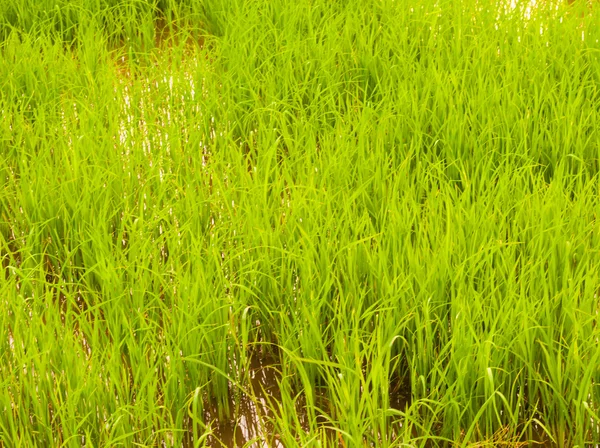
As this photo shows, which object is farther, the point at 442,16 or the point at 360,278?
the point at 442,16

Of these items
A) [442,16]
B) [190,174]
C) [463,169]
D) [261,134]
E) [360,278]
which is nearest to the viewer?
[360,278]

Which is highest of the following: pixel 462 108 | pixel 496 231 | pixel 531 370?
pixel 462 108

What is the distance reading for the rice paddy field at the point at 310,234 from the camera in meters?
1.66

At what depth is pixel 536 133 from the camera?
2.33m

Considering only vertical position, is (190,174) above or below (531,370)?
above

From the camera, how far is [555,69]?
2.70 meters

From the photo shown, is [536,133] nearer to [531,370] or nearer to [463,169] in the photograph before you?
[463,169]

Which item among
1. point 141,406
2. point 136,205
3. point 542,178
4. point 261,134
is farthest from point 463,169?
point 141,406

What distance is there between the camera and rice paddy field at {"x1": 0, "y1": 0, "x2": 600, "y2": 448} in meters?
1.66

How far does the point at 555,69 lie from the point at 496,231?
0.94 meters

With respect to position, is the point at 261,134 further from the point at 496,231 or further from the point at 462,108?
the point at 496,231

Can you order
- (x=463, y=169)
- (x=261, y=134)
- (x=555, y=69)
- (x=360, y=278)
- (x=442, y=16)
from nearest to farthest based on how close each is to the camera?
1. (x=360, y=278)
2. (x=463, y=169)
3. (x=261, y=134)
4. (x=555, y=69)
5. (x=442, y=16)

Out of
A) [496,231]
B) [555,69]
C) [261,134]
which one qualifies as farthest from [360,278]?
[555,69]

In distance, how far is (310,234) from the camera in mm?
1969
